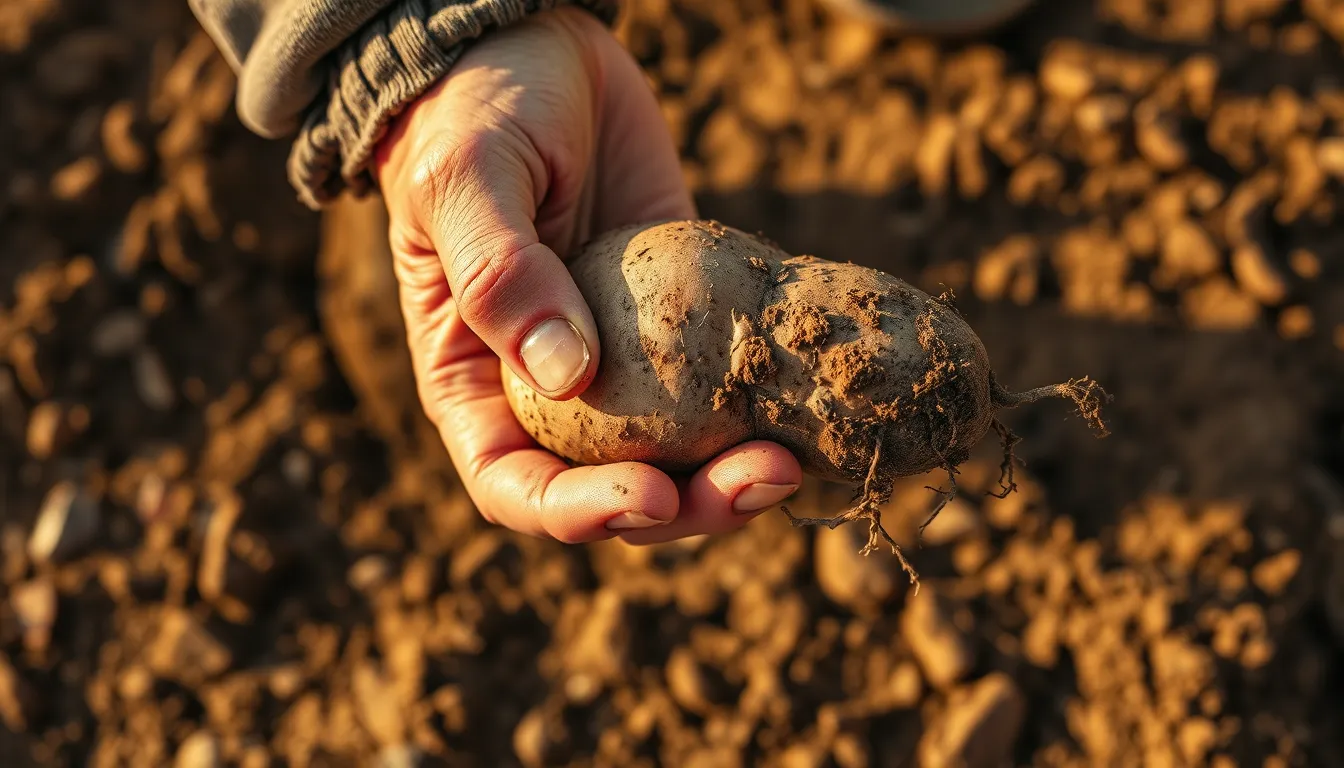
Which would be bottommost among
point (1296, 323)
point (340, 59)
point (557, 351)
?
point (1296, 323)

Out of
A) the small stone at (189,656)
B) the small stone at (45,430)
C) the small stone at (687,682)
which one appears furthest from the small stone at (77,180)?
the small stone at (687,682)

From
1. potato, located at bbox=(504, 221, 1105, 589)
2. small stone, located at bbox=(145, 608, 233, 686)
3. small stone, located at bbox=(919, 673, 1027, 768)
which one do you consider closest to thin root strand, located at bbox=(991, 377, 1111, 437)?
potato, located at bbox=(504, 221, 1105, 589)

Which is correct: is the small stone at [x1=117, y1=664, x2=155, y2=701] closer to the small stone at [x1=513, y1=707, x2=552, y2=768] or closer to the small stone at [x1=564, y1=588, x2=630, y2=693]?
the small stone at [x1=513, y1=707, x2=552, y2=768]

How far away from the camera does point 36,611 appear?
3338 millimetres

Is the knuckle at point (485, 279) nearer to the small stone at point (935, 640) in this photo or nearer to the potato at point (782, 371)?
the potato at point (782, 371)

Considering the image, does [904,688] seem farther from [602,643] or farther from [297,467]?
[297,467]

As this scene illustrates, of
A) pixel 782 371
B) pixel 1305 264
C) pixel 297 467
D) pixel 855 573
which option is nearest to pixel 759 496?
pixel 782 371

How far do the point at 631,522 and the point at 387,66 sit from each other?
118 cm

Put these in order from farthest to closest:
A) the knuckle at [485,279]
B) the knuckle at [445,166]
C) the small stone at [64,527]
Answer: the small stone at [64,527] → the knuckle at [445,166] → the knuckle at [485,279]

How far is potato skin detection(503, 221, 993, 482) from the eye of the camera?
1.99 metres

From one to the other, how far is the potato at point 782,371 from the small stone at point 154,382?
2.12m

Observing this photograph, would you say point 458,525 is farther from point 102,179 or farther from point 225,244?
point 102,179

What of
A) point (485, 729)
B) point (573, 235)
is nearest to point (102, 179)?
point (573, 235)

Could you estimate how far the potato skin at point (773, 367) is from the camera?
199 cm
